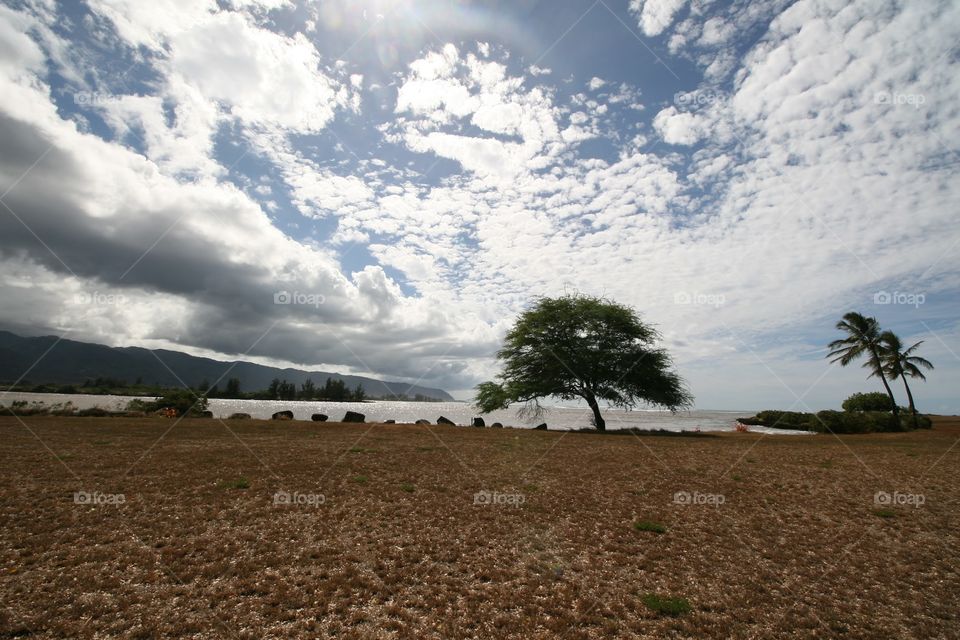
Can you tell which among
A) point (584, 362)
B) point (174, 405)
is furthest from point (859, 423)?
point (174, 405)

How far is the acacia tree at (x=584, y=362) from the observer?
161 feet

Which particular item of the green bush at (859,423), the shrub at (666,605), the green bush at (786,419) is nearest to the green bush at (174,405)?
the shrub at (666,605)

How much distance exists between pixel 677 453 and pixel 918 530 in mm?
15507

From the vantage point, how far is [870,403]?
265 feet

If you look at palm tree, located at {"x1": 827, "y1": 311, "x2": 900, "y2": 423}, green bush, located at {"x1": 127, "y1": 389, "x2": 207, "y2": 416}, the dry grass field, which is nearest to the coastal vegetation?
palm tree, located at {"x1": 827, "y1": 311, "x2": 900, "y2": 423}

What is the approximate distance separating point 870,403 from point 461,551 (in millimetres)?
103325

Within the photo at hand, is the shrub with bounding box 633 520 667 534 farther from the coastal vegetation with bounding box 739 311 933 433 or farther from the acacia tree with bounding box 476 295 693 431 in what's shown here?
the coastal vegetation with bounding box 739 311 933 433

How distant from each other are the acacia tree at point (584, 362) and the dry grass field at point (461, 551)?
1081 inches

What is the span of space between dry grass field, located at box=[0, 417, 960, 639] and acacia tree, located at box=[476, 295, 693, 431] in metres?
27.5

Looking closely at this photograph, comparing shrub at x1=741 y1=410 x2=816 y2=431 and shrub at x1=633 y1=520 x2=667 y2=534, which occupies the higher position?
shrub at x1=741 y1=410 x2=816 y2=431

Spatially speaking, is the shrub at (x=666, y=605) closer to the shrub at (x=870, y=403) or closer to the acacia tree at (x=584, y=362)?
the acacia tree at (x=584, y=362)

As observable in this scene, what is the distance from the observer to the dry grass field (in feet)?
26.3

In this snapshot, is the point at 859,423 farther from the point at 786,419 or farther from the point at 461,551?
the point at 461,551

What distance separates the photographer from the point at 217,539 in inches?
438
